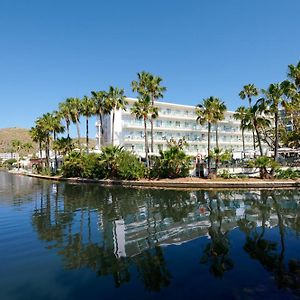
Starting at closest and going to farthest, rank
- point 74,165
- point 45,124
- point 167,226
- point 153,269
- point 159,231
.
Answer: point 153,269 < point 159,231 < point 167,226 < point 74,165 < point 45,124

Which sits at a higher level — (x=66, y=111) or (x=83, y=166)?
(x=66, y=111)

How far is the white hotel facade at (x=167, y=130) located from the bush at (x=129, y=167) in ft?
54.1

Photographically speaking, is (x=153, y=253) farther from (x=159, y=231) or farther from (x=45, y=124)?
(x=45, y=124)

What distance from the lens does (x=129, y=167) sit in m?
42.6

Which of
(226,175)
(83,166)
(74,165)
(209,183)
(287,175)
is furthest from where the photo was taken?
(74,165)

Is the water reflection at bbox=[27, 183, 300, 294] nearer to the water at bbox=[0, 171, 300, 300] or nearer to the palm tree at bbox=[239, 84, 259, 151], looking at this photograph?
the water at bbox=[0, 171, 300, 300]

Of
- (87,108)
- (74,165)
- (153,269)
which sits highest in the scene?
(87,108)


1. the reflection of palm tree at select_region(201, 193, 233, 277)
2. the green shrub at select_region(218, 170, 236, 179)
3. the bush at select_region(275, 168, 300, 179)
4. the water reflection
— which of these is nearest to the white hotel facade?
the green shrub at select_region(218, 170, 236, 179)

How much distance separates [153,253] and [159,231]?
11.8ft

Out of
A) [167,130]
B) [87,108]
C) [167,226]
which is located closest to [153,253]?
[167,226]

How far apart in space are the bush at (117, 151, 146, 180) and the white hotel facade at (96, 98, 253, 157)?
1648 centimetres

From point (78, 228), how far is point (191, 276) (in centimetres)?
894

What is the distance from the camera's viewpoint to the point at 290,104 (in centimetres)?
4072

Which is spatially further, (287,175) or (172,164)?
(172,164)
